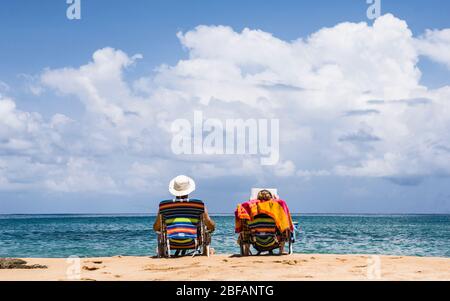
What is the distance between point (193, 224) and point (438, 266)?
454cm

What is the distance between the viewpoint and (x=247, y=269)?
8695 mm

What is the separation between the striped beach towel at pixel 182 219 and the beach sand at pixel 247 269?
0.58 meters

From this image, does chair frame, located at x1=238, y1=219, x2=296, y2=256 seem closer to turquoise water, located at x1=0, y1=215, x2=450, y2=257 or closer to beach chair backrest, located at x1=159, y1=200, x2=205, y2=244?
beach chair backrest, located at x1=159, y1=200, x2=205, y2=244

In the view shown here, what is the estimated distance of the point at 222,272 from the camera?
824 cm

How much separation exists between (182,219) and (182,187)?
629 mm

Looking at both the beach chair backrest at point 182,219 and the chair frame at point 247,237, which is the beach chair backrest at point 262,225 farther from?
the beach chair backrest at point 182,219

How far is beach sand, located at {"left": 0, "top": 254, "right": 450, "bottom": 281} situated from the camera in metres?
7.85

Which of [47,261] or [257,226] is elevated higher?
[257,226]

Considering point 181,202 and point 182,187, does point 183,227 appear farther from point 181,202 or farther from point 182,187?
point 182,187

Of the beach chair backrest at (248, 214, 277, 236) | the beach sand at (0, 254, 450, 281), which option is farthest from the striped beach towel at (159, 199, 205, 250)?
the beach chair backrest at (248, 214, 277, 236)

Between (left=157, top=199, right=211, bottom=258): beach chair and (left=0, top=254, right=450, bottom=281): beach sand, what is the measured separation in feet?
1.77
